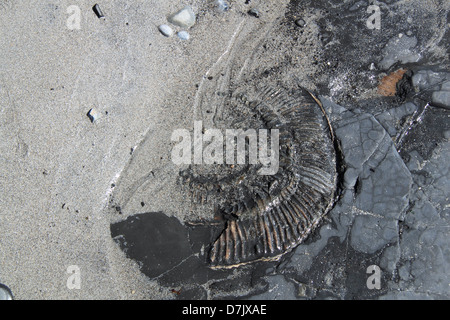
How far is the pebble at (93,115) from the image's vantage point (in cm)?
301

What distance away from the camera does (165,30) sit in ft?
10.8

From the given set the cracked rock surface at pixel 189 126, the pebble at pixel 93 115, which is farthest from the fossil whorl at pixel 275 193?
the pebble at pixel 93 115

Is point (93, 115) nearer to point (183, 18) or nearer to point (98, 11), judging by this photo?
point (98, 11)

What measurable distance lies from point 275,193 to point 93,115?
132cm

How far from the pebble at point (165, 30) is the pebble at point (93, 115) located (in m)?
0.78

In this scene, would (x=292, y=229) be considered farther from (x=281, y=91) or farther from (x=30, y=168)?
(x=30, y=168)

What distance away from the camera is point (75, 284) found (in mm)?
2734

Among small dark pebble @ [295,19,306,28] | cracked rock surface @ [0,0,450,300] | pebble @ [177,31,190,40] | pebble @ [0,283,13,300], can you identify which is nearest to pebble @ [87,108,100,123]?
cracked rock surface @ [0,0,450,300]

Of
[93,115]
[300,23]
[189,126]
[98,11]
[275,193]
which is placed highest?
[98,11]

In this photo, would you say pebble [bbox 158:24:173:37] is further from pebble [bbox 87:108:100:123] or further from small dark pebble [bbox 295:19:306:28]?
small dark pebble [bbox 295:19:306:28]

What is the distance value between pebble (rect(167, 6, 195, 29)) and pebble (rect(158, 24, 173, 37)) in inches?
2.9

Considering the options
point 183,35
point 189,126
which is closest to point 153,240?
point 189,126

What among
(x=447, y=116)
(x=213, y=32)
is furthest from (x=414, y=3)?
(x=213, y=32)

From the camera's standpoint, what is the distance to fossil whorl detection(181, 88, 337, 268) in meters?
2.78
